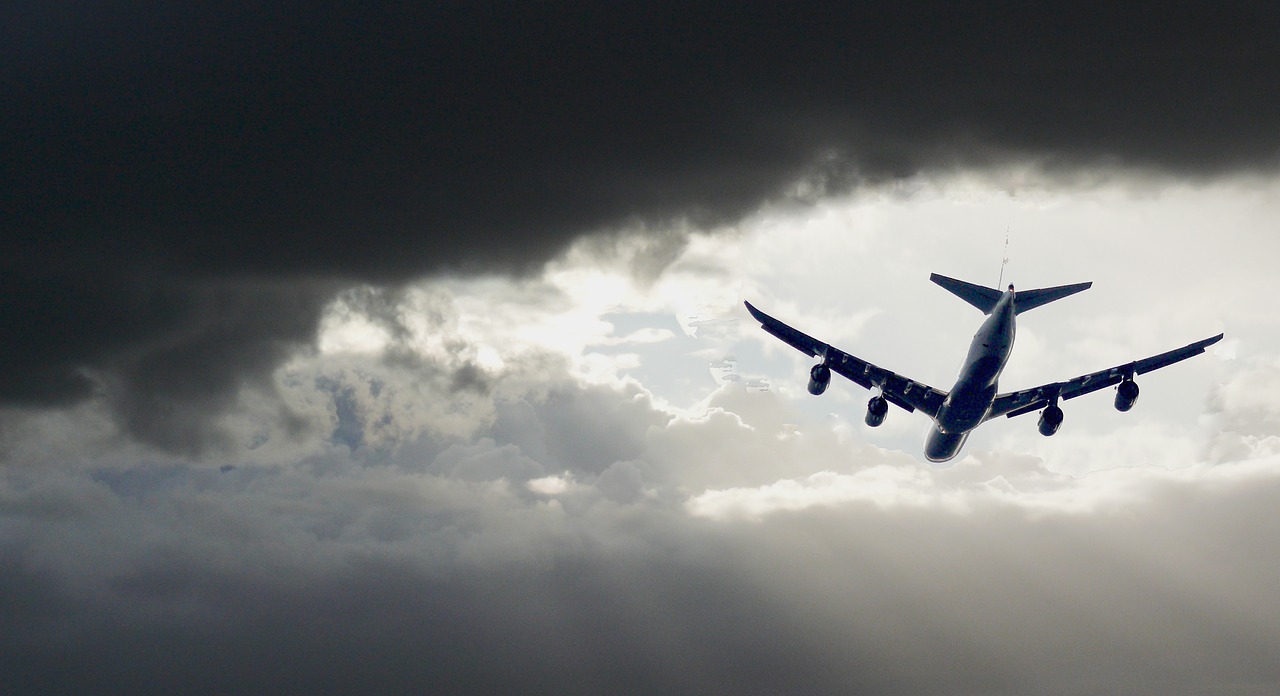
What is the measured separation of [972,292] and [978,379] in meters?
8.29

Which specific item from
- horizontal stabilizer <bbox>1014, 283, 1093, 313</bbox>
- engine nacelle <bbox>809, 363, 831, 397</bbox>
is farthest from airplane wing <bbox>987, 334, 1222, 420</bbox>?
engine nacelle <bbox>809, 363, 831, 397</bbox>

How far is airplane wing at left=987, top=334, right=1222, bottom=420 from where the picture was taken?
7344 cm

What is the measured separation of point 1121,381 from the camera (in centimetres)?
7450

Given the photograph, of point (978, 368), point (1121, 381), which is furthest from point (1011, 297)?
point (1121, 381)

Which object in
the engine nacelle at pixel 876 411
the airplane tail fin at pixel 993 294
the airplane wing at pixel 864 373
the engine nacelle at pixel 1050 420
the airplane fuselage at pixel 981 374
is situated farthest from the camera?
the engine nacelle at pixel 876 411

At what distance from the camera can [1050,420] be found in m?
77.2

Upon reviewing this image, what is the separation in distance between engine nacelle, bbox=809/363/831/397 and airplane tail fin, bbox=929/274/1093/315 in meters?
9.98

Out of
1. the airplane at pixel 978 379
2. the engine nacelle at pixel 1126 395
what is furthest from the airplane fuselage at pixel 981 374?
the engine nacelle at pixel 1126 395

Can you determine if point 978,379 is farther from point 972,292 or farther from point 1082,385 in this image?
point 1082,385

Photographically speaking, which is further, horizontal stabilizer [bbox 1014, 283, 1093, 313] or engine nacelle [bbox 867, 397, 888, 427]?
engine nacelle [bbox 867, 397, 888, 427]

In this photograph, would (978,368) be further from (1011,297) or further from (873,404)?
(873,404)

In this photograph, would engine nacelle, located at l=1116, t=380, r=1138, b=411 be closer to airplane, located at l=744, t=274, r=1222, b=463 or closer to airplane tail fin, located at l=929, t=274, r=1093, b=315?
airplane, located at l=744, t=274, r=1222, b=463

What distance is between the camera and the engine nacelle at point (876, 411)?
78.0m

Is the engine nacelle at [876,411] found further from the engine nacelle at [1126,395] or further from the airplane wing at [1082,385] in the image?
the engine nacelle at [1126,395]
